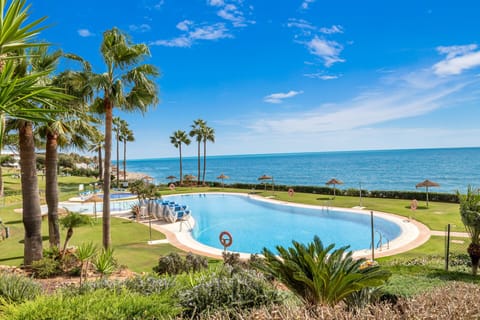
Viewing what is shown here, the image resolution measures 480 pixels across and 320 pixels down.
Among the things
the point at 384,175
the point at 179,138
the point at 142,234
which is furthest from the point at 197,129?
the point at 384,175

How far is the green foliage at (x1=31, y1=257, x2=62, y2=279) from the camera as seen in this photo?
8.40 meters

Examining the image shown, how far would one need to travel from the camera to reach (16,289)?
524cm

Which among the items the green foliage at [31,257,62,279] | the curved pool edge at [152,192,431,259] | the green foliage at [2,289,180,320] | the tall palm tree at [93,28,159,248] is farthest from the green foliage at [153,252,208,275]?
the green foliage at [2,289,180,320]

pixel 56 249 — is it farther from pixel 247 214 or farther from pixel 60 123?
pixel 247 214

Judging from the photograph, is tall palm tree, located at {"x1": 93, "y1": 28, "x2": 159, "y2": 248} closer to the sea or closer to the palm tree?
the sea

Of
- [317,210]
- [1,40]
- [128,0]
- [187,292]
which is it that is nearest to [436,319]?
[187,292]

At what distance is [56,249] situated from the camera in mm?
9711

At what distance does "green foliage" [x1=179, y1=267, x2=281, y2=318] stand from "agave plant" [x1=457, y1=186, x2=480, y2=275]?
22.9ft

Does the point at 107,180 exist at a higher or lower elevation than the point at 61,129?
lower

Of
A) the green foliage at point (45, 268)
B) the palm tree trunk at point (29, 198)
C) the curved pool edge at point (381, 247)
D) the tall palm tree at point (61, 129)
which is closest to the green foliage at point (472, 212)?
the curved pool edge at point (381, 247)

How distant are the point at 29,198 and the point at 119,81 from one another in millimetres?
4758

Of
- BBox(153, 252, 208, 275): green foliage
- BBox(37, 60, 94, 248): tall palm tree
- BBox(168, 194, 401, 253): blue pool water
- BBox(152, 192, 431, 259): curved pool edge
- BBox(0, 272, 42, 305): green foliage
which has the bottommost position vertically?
BBox(168, 194, 401, 253): blue pool water

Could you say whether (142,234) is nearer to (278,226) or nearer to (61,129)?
(61,129)

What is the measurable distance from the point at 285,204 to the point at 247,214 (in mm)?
3562
